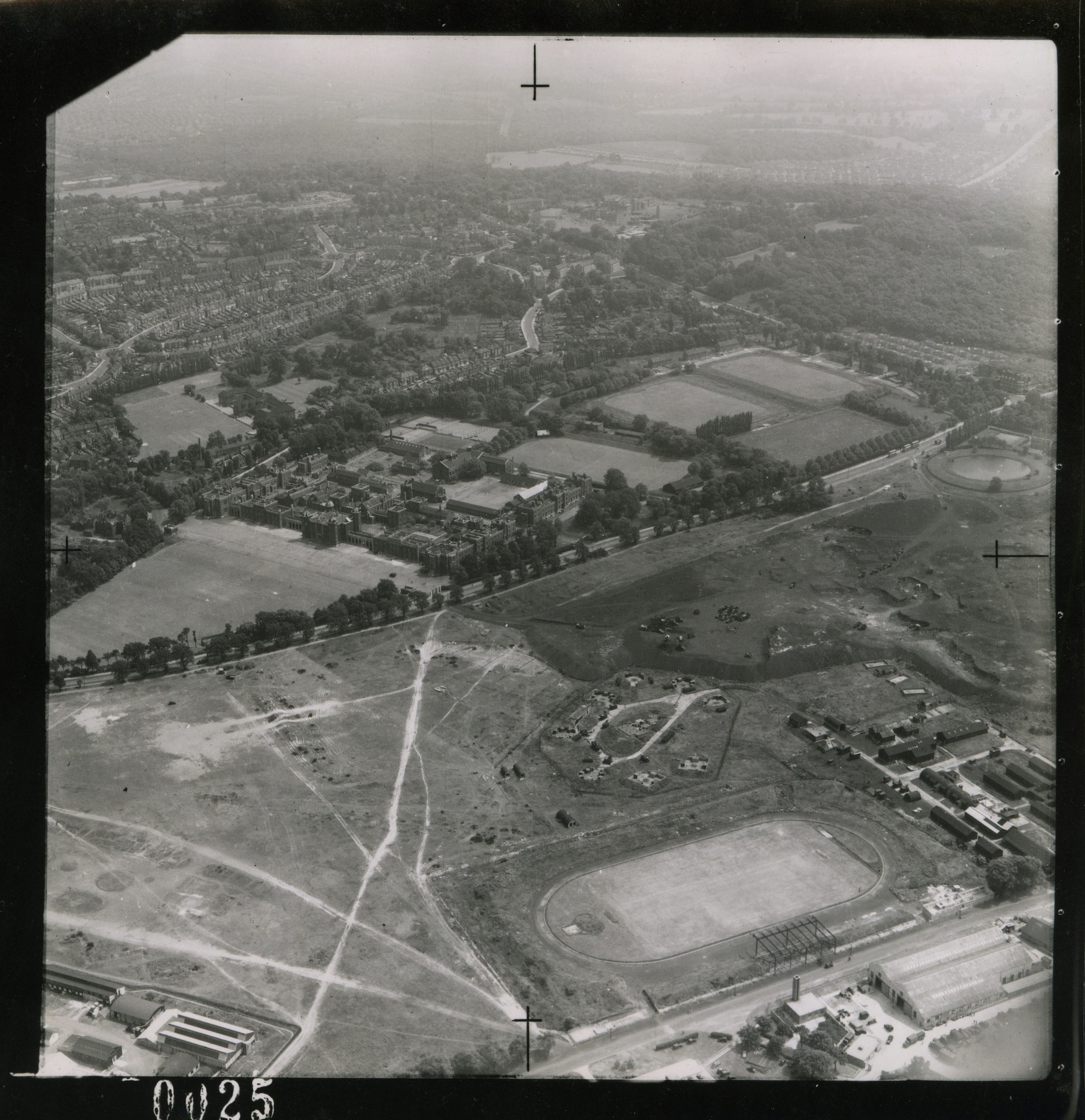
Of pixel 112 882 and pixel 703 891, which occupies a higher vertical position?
pixel 112 882

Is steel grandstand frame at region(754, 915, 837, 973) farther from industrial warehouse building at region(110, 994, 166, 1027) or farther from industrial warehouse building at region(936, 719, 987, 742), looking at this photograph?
industrial warehouse building at region(110, 994, 166, 1027)

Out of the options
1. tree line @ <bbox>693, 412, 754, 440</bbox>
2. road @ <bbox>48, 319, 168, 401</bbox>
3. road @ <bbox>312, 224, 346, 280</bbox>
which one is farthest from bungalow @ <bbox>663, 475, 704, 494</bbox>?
road @ <bbox>48, 319, 168, 401</bbox>

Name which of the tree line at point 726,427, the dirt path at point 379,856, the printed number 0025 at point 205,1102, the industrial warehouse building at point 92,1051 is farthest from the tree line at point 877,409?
the industrial warehouse building at point 92,1051

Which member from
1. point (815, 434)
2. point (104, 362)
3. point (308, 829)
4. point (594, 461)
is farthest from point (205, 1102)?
point (815, 434)

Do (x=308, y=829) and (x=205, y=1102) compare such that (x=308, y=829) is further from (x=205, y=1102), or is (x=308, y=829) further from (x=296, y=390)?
(x=296, y=390)

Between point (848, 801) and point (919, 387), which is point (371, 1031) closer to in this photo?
point (848, 801)

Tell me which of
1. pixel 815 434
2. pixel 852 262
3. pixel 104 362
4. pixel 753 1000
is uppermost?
pixel 852 262
